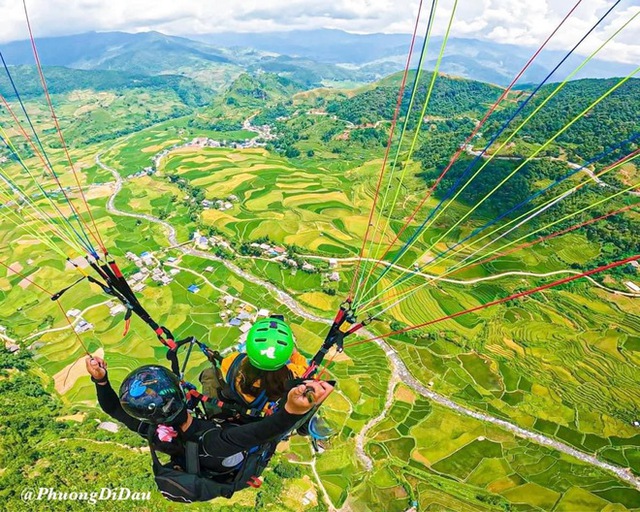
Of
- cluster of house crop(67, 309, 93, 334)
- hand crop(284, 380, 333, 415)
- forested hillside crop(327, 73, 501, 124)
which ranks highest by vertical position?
hand crop(284, 380, 333, 415)

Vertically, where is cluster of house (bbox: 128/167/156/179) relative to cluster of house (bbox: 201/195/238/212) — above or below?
below

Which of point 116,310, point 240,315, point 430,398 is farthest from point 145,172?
point 430,398

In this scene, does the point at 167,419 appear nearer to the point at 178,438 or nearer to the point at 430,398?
the point at 178,438

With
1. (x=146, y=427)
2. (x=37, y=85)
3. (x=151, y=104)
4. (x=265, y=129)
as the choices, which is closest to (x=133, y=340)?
(x=146, y=427)

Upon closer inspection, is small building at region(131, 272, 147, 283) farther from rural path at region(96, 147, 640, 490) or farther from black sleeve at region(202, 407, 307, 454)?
black sleeve at region(202, 407, 307, 454)

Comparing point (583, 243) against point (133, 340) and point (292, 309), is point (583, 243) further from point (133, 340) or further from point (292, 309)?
point (133, 340)

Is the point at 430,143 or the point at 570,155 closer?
the point at 570,155

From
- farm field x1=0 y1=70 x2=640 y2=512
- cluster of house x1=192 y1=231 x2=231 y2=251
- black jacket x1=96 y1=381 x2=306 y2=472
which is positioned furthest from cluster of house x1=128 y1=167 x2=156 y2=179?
black jacket x1=96 y1=381 x2=306 y2=472
